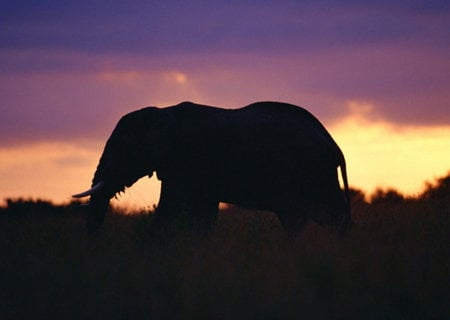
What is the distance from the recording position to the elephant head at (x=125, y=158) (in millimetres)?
12258

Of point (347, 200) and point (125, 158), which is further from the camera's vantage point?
point (347, 200)

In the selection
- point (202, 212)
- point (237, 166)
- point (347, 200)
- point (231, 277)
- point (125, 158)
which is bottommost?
point (231, 277)

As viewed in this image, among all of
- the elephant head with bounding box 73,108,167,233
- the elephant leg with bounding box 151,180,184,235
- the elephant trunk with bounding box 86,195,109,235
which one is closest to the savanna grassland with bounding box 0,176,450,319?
the elephant leg with bounding box 151,180,184,235

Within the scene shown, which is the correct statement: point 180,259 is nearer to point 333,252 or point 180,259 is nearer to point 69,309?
point 333,252

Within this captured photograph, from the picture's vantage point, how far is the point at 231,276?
8.01 metres

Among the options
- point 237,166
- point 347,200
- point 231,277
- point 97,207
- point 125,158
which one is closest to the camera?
point 231,277

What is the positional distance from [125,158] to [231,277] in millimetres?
4760

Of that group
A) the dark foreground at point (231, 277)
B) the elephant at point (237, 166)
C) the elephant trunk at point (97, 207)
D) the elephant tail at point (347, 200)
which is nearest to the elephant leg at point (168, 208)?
the elephant at point (237, 166)

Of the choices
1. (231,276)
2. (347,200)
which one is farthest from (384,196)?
(231,276)

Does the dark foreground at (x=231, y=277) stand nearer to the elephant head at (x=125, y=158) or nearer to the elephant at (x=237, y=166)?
the elephant at (x=237, y=166)

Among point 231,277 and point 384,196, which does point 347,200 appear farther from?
point 384,196

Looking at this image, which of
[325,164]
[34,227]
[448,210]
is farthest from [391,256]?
[34,227]

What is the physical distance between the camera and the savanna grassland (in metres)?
7.18

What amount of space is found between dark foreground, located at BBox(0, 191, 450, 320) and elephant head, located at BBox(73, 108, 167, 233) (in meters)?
0.83
